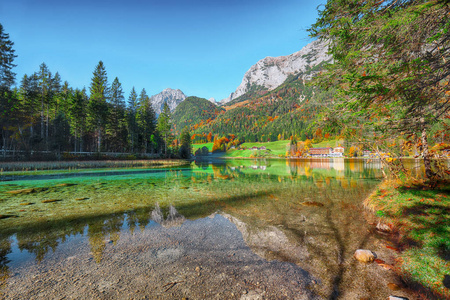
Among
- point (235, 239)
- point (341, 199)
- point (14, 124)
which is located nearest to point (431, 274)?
point (235, 239)

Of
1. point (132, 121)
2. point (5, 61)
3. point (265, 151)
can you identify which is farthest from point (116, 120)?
point (265, 151)

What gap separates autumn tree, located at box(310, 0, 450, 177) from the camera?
429 centimetres

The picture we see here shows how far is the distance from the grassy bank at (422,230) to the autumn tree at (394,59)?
281 cm

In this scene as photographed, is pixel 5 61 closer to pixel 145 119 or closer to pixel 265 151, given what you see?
pixel 145 119

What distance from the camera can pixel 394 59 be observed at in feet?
19.0

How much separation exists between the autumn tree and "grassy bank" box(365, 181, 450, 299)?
2.81m

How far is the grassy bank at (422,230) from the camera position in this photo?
3559 mm

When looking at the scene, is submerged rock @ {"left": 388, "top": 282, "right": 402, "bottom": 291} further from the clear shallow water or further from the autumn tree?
the autumn tree

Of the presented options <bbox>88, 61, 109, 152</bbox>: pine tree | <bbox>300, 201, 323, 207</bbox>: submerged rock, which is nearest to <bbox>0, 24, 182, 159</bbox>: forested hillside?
<bbox>88, 61, 109, 152</bbox>: pine tree

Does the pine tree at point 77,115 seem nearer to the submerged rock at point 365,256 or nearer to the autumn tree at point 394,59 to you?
the autumn tree at point 394,59

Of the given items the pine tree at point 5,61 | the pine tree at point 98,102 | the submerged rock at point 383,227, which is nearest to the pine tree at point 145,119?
the pine tree at point 98,102

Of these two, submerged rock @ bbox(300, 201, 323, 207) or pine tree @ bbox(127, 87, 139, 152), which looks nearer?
submerged rock @ bbox(300, 201, 323, 207)

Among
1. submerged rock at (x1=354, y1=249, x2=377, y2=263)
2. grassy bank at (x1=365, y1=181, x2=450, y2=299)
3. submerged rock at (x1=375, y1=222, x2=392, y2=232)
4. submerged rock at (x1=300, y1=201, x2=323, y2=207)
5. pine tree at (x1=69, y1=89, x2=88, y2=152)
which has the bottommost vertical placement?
submerged rock at (x1=300, y1=201, x2=323, y2=207)

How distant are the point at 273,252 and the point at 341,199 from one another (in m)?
8.49
